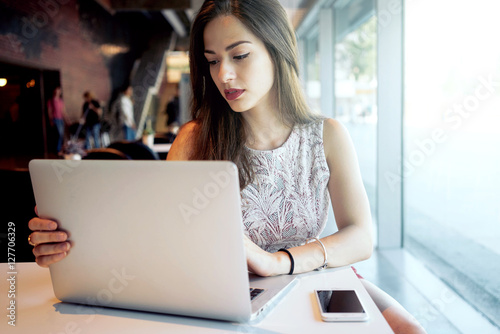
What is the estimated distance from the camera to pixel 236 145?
1413 millimetres

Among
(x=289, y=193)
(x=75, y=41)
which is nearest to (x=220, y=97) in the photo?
(x=289, y=193)

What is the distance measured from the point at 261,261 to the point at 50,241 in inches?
16.7

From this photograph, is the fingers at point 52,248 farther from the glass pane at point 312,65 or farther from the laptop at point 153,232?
the glass pane at point 312,65

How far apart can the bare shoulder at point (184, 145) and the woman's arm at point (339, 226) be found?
1.51 ft

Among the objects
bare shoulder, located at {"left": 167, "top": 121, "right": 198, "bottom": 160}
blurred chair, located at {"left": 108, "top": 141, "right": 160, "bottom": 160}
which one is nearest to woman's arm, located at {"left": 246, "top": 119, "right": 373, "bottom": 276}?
bare shoulder, located at {"left": 167, "top": 121, "right": 198, "bottom": 160}

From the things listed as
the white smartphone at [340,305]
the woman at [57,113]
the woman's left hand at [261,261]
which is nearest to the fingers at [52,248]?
the woman's left hand at [261,261]

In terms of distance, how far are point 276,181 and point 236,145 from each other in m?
0.19

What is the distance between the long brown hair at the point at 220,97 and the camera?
1.28 meters

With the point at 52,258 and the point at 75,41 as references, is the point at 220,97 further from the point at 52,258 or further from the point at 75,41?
the point at 75,41

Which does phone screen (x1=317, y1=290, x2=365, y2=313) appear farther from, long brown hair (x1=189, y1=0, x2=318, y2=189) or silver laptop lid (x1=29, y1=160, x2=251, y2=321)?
long brown hair (x1=189, y1=0, x2=318, y2=189)

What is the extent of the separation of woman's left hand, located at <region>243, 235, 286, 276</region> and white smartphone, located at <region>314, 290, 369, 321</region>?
0.13 meters

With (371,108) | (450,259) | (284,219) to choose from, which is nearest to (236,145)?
(284,219)

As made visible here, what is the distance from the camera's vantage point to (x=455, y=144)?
276 cm

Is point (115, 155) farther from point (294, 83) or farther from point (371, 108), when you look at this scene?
point (371, 108)
